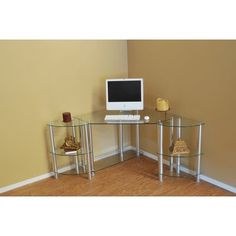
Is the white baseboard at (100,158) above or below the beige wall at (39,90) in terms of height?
below

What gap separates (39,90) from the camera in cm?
303

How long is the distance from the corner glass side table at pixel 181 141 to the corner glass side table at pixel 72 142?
2.68 ft

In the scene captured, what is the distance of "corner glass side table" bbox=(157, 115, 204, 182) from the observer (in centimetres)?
300

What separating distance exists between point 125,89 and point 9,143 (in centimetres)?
137

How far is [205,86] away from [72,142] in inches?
61.4

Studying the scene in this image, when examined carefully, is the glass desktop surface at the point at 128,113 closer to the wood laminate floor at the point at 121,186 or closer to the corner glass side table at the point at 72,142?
the corner glass side table at the point at 72,142

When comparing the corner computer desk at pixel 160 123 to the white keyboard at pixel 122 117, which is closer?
the corner computer desk at pixel 160 123

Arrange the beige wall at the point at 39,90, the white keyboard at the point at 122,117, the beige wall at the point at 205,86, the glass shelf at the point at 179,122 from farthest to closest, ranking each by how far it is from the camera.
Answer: the white keyboard at the point at 122,117 < the glass shelf at the point at 179,122 < the beige wall at the point at 39,90 < the beige wall at the point at 205,86

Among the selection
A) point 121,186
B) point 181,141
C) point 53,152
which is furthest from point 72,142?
point 181,141

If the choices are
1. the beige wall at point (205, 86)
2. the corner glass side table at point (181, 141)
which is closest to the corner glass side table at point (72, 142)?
the corner glass side table at point (181, 141)

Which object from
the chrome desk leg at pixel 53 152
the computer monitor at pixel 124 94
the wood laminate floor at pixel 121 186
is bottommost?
the wood laminate floor at pixel 121 186

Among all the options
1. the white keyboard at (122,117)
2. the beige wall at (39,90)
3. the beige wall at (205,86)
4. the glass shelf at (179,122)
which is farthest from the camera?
the white keyboard at (122,117)

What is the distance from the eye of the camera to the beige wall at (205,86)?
2688 millimetres

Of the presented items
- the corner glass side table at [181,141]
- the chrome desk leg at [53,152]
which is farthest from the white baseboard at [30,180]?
the corner glass side table at [181,141]
